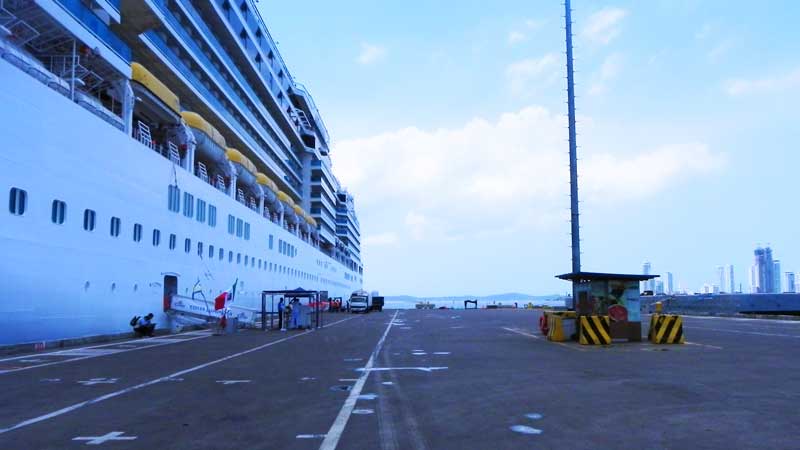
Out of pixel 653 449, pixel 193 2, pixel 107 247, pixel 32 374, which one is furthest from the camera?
pixel 193 2

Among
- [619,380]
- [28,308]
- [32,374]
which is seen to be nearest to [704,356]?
[619,380]

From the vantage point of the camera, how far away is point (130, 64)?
23875mm

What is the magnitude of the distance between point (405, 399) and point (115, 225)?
16572 millimetres

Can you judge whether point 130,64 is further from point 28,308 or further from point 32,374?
point 32,374

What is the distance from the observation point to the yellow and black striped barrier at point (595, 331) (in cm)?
1894

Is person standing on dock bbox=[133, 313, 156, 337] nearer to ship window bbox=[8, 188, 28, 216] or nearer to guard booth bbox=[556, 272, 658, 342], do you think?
ship window bbox=[8, 188, 28, 216]

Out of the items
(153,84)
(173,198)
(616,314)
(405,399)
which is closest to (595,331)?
(616,314)

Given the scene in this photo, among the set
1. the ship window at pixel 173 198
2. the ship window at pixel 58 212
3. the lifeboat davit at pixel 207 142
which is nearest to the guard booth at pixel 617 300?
the ship window at pixel 58 212

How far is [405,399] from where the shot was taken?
9.12 metres

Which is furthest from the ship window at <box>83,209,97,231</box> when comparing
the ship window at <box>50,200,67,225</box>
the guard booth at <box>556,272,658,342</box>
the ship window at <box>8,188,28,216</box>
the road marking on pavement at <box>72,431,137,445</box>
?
the guard booth at <box>556,272,658,342</box>

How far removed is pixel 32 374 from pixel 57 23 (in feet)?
40.0

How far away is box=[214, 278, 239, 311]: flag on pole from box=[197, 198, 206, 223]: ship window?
401 centimetres

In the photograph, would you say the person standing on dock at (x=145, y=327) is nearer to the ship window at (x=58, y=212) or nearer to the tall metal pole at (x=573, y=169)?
the ship window at (x=58, y=212)

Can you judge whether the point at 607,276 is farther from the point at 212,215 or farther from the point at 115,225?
the point at 212,215
